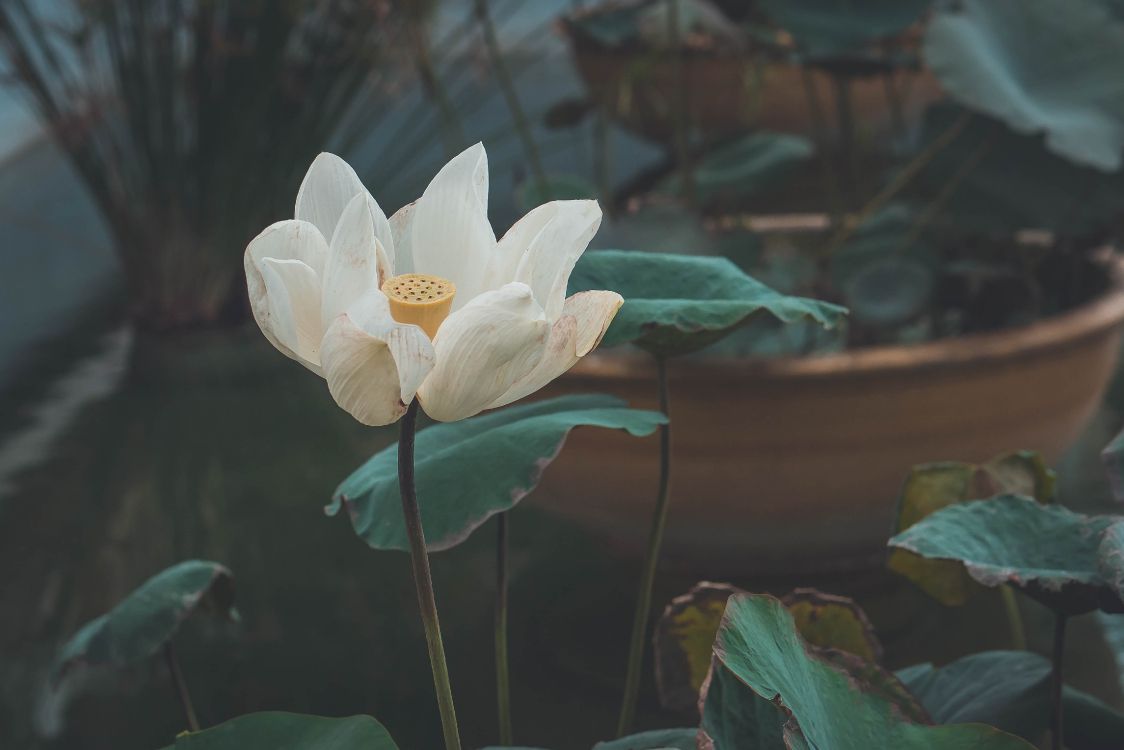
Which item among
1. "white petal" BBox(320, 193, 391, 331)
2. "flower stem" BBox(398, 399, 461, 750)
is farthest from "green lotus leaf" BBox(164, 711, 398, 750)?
"white petal" BBox(320, 193, 391, 331)

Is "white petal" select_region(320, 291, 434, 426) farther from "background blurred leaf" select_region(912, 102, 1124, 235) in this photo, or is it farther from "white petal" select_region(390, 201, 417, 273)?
"background blurred leaf" select_region(912, 102, 1124, 235)

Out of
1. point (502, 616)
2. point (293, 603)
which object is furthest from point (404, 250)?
point (293, 603)

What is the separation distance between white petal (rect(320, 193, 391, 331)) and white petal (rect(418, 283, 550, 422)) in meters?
0.03

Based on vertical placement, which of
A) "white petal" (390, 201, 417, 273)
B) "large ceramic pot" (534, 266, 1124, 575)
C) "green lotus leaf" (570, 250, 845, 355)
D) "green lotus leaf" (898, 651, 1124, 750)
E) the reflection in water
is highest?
"white petal" (390, 201, 417, 273)

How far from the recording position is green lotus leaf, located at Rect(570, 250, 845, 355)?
46cm

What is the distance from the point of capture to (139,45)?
154 centimetres

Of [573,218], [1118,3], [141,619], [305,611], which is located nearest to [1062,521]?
[573,218]

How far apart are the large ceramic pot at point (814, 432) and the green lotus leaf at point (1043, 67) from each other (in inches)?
5.3

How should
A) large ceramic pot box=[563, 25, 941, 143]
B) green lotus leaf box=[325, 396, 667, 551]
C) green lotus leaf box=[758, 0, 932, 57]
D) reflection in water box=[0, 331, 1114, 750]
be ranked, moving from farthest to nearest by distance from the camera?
large ceramic pot box=[563, 25, 941, 143]
green lotus leaf box=[758, 0, 932, 57]
reflection in water box=[0, 331, 1114, 750]
green lotus leaf box=[325, 396, 667, 551]

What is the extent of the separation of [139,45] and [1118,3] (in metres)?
1.15

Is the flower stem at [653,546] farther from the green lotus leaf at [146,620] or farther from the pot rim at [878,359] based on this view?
the pot rim at [878,359]

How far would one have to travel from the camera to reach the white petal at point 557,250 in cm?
35

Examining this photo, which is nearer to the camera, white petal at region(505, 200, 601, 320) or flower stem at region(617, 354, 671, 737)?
white petal at region(505, 200, 601, 320)

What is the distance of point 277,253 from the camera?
35 cm
